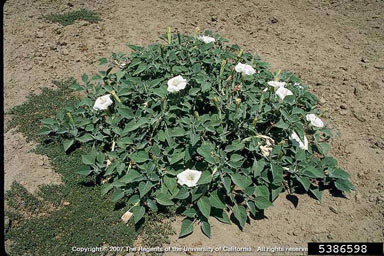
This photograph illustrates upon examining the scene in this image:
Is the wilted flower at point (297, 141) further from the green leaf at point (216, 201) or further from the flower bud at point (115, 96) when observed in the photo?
the flower bud at point (115, 96)

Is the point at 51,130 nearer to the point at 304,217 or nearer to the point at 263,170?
the point at 263,170

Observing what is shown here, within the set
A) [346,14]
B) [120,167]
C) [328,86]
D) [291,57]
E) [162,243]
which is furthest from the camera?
[346,14]

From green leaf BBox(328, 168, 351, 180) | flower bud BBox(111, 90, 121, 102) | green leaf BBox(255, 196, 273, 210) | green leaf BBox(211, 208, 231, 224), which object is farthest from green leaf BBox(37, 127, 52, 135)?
green leaf BBox(328, 168, 351, 180)

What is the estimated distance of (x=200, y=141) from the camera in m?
2.85

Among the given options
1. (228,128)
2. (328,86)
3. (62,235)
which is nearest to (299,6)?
(328,86)

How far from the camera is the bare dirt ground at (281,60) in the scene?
277 centimetres

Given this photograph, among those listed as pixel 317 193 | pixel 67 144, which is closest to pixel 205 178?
pixel 317 193

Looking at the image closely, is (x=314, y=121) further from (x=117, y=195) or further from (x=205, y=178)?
(x=117, y=195)

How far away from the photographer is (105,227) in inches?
108

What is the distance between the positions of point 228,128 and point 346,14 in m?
3.57

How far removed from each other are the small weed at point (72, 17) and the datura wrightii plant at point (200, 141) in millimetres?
2329

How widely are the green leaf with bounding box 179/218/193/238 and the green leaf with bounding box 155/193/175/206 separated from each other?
18 centimetres

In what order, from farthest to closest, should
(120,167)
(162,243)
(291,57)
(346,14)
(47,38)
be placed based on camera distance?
1. (346,14)
2. (47,38)
3. (291,57)
4. (120,167)
5. (162,243)

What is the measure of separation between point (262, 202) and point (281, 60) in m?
→ 2.47
